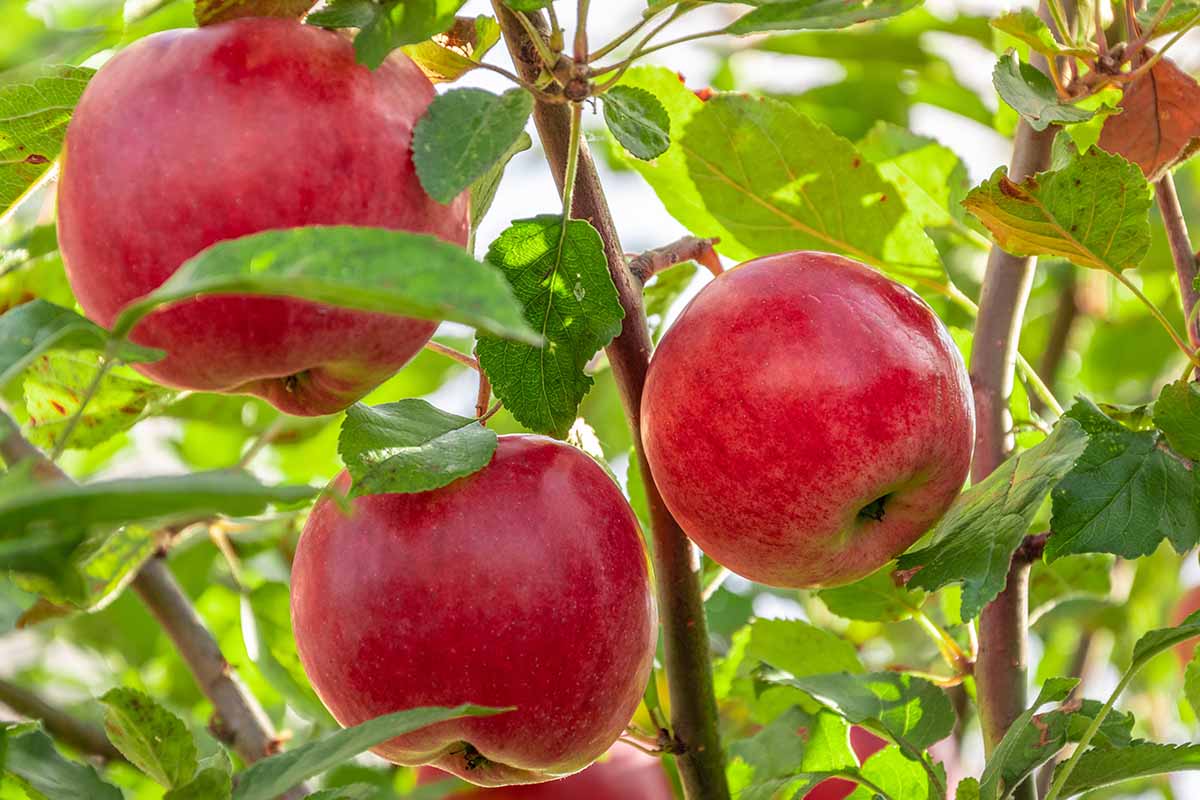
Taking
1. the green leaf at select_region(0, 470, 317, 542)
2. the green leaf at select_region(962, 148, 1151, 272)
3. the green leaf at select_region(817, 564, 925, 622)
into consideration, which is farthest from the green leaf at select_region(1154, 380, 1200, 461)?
the green leaf at select_region(0, 470, 317, 542)

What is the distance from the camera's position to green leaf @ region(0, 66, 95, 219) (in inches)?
36.1

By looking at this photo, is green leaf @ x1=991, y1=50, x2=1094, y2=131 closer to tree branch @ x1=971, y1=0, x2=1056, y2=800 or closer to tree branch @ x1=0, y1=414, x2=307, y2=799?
tree branch @ x1=971, y1=0, x2=1056, y2=800

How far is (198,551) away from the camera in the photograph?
1.83m

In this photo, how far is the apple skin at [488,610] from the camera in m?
0.92

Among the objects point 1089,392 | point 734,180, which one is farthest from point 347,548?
point 1089,392

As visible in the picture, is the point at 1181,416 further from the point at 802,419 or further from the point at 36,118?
the point at 36,118

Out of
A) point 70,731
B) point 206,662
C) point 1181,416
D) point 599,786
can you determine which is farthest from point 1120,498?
point 70,731

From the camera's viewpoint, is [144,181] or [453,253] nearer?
[453,253]

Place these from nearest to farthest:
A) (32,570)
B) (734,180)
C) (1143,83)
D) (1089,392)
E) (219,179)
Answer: (32,570) → (219,179) → (1143,83) → (734,180) → (1089,392)

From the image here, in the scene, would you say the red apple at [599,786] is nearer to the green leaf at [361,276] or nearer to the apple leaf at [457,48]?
the apple leaf at [457,48]

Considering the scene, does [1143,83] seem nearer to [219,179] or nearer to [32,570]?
[219,179]

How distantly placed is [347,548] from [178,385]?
0.17m

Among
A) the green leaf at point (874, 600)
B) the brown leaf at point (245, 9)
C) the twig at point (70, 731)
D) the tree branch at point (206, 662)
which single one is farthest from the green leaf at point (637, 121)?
the twig at point (70, 731)

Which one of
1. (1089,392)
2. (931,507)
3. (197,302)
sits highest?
(197,302)
